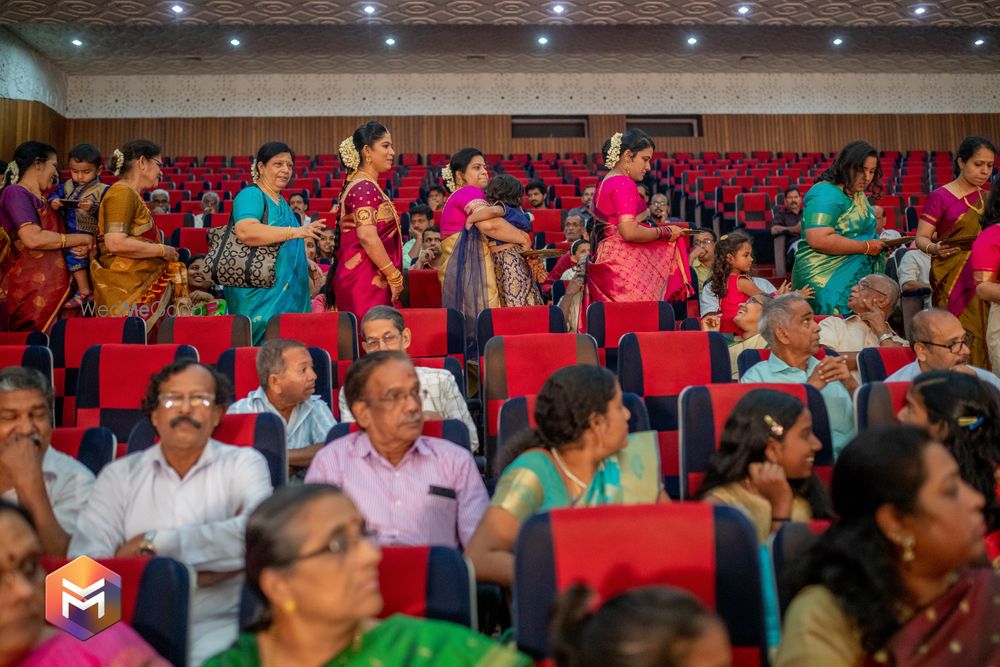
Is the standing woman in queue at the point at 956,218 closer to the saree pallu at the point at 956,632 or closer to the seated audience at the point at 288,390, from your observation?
the seated audience at the point at 288,390

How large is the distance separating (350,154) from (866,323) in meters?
2.08

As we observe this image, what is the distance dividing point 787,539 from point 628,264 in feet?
8.21

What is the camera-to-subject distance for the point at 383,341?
2.72 m

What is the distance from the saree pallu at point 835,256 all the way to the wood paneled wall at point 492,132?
9.64 meters

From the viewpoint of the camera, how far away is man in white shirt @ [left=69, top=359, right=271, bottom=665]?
1.72 metres

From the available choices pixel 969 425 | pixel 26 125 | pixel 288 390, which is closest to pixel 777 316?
pixel 969 425

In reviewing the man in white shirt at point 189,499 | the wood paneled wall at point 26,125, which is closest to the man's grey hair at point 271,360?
the man in white shirt at point 189,499

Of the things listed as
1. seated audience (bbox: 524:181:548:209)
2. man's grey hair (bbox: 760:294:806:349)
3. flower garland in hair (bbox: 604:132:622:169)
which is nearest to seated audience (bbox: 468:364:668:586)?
man's grey hair (bbox: 760:294:806:349)

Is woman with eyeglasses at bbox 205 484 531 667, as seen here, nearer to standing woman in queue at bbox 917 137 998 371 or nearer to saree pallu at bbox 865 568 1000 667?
saree pallu at bbox 865 568 1000 667

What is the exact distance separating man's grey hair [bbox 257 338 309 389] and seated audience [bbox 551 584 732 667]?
5.41ft

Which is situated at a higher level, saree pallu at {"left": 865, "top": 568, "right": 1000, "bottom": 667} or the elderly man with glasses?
the elderly man with glasses

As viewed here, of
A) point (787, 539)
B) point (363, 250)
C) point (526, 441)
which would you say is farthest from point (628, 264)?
point (787, 539)

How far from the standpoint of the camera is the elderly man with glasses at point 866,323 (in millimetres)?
3260

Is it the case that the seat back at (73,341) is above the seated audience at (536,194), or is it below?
below
